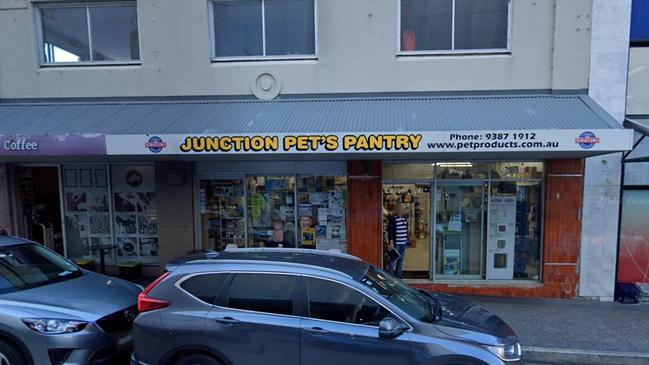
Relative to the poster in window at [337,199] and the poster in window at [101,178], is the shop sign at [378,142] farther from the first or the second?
the poster in window at [101,178]

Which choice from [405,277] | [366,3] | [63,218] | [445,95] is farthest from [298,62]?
[63,218]

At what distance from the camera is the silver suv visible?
3.84 metres

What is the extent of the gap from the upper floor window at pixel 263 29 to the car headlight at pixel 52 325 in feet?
18.8

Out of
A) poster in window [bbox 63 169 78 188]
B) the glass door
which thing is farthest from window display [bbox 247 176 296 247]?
poster in window [bbox 63 169 78 188]

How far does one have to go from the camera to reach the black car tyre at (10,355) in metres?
3.86

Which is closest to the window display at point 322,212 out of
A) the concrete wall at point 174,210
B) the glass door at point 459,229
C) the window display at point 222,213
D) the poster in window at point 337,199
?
the poster in window at point 337,199

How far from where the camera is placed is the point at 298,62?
761cm

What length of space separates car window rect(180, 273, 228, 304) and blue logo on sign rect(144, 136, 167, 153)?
303cm

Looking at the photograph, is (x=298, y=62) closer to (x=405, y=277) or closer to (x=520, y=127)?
(x=520, y=127)

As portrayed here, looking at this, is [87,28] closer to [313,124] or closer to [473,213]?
[313,124]

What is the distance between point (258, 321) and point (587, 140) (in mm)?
5381

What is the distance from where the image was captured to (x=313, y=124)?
6.38 m

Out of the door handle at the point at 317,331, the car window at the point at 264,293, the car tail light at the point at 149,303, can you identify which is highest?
the car window at the point at 264,293

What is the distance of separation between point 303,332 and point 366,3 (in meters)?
6.35
